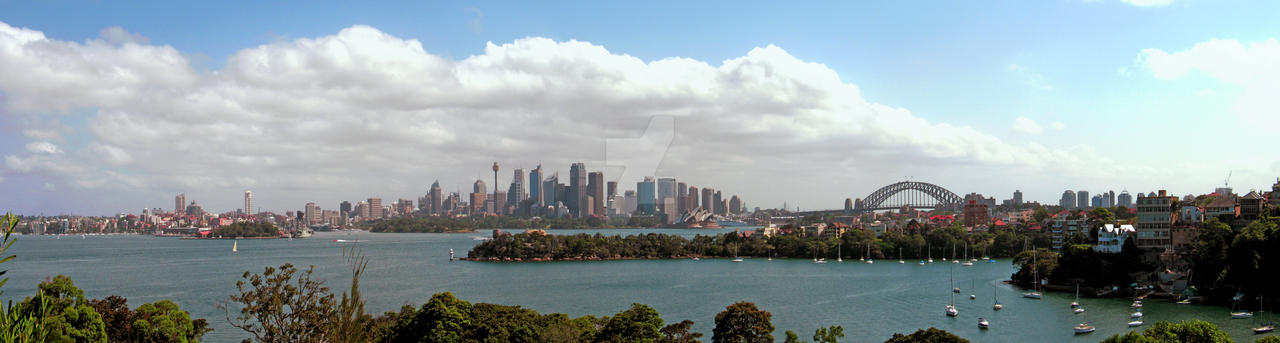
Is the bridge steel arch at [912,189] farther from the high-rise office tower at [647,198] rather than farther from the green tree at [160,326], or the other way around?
the green tree at [160,326]

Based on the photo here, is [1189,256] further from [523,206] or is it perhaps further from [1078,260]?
[523,206]

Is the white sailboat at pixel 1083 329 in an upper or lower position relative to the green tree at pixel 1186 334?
lower

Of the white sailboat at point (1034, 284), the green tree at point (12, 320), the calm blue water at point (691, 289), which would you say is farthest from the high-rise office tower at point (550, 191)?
the green tree at point (12, 320)

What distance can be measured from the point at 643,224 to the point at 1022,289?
50732mm

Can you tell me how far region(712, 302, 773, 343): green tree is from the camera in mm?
8625

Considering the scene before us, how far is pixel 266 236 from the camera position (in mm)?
60531

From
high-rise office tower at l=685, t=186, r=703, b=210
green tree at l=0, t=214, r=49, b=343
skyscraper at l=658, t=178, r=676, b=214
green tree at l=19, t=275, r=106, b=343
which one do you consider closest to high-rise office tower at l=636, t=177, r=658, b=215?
skyscraper at l=658, t=178, r=676, b=214

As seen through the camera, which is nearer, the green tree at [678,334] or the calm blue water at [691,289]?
the green tree at [678,334]

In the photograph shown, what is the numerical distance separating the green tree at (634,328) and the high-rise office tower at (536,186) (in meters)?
66.5

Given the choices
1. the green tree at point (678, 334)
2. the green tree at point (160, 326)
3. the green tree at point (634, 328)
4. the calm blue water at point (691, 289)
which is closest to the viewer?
the green tree at point (160, 326)

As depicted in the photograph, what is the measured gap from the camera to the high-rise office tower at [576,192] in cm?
6196

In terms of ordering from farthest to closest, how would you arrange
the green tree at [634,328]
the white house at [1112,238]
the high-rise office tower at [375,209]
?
1. the high-rise office tower at [375,209]
2. the white house at [1112,238]
3. the green tree at [634,328]

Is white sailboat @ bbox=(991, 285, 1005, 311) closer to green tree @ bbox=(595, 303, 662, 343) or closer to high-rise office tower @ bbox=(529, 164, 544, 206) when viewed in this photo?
green tree @ bbox=(595, 303, 662, 343)

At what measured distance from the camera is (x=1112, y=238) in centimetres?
1931
